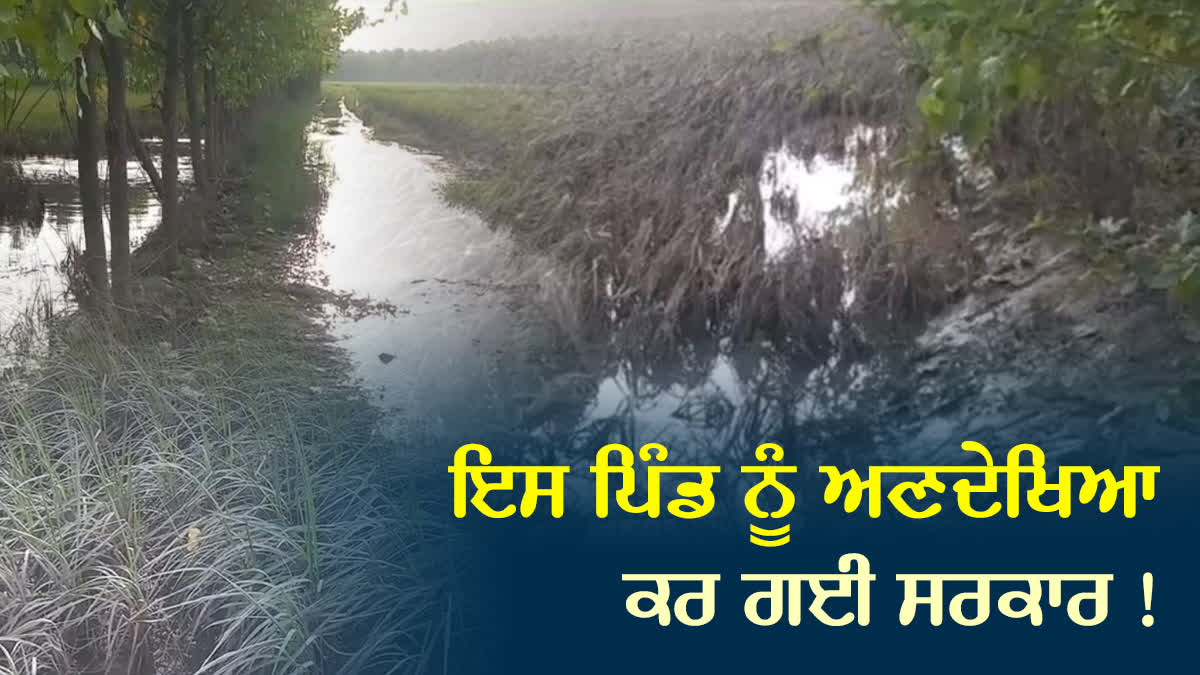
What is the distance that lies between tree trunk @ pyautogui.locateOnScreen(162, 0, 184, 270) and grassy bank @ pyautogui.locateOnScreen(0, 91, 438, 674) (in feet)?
0.34

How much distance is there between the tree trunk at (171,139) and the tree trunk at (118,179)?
0.10m

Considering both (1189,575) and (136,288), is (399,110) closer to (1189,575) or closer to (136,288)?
(136,288)

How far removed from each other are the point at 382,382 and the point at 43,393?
76cm

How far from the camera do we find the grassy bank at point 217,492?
1.73 m

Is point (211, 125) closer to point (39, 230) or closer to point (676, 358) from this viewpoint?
point (39, 230)

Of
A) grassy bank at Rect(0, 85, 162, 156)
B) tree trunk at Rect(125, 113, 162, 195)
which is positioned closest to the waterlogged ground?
tree trunk at Rect(125, 113, 162, 195)

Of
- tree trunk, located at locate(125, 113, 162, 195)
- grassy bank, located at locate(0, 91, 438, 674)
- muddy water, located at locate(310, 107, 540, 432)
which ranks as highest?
tree trunk, located at locate(125, 113, 162, 195)

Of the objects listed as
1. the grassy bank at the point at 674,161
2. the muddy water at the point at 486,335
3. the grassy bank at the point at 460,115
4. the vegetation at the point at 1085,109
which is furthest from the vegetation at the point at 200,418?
the vegetation at the point at 1085,109

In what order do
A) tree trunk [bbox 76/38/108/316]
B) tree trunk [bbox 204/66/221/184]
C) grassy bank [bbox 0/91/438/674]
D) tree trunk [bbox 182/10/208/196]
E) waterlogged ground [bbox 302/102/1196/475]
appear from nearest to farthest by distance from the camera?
grassy bank [bbox 0/91/438/674] < waterlogged ground [bbox 302/102/1196/475] < tree trunk [bbox 76/38/108/316] < tree trunk [bbox 182/10/208/196] < tree trunk [bbox 204/66/221/184]

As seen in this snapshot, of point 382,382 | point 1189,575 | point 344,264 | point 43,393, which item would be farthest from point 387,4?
point 1189,575

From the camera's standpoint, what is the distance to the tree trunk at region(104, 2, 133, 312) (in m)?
2.66

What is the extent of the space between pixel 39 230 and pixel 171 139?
0.41m

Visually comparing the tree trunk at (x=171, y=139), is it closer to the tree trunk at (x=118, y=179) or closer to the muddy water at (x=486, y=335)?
the tree trunk at (x=118, y=179)

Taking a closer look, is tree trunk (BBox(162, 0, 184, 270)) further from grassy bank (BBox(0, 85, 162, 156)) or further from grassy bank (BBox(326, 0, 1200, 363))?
grassy bank (BBox(326, 0, 1200, 363))
